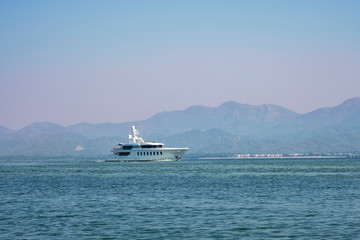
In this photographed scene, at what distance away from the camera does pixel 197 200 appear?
5266 centimetres

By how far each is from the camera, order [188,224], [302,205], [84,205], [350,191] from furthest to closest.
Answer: [350,191] < [84,205] < [302,205] < [188,224]

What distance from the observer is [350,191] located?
198 feet

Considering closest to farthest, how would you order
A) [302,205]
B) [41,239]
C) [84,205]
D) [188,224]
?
[41,239]
[188,224]
[302,205]
[84,205]

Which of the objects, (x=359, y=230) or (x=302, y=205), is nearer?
(x=359, y=230)

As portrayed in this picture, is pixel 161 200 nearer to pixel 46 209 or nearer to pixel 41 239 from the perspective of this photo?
pixel 46 209

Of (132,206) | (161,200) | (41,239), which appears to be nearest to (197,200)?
(161,200)

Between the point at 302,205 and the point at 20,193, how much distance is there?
33.8 m

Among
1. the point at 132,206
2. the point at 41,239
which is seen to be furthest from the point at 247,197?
the point at 41,239

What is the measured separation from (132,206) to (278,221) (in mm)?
15126

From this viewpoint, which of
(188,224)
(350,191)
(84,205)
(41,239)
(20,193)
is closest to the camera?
(41,239)

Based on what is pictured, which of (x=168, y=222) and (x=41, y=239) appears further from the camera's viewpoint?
(x=168, y=222)

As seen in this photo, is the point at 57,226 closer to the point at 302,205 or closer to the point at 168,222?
the point at 168,222

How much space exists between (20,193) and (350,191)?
37482mm

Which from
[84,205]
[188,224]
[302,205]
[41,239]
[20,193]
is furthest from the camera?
[20,193]
